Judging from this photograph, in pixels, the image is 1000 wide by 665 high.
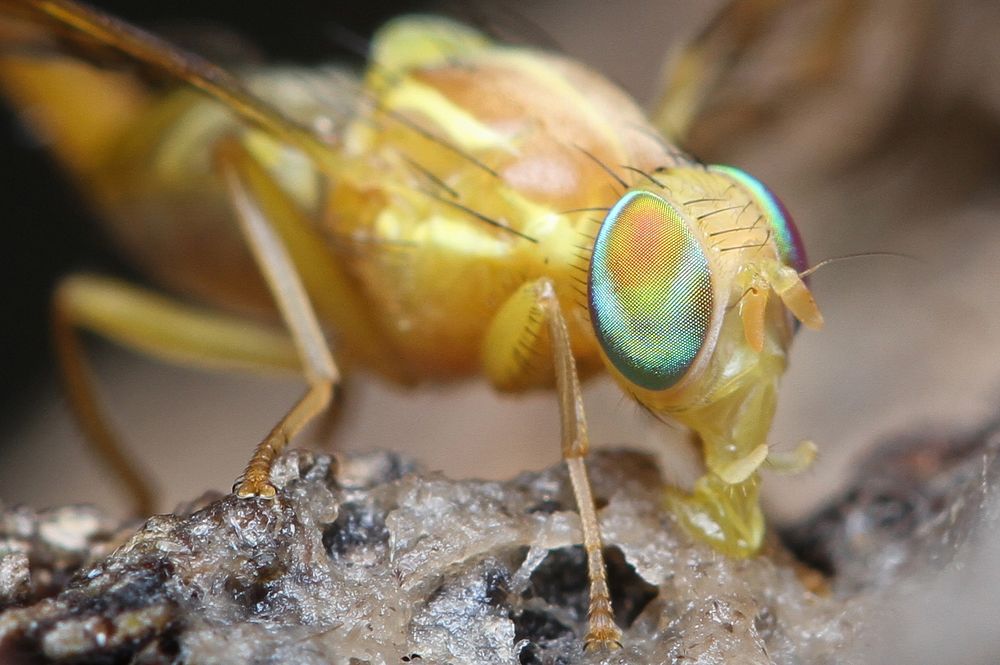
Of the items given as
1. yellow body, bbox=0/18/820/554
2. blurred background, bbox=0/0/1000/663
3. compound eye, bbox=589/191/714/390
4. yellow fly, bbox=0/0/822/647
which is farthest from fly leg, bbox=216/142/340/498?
compound eye, bbox=589/191/714/390

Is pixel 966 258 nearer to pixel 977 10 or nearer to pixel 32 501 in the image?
pixel 977 10

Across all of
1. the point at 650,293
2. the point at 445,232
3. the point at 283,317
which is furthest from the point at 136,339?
the point at 650,293

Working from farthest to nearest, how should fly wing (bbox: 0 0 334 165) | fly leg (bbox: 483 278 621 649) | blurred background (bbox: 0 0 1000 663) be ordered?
blurred background (bbox: 0 0 1000 663), fly wing (bbox: 0 0 334 165), fly leg (bbox: 483 278 621 649)

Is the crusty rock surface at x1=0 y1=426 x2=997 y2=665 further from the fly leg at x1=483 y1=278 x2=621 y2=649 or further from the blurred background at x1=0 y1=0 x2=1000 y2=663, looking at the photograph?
the blurred background at x1=0 y1=0 x2=1000 y2=663

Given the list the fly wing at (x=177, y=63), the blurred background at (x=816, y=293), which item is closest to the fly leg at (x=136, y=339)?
the blurred background at (x=816, y=293)

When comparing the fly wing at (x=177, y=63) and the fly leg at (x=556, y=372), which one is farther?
the fly wing at (x=177, y=63)

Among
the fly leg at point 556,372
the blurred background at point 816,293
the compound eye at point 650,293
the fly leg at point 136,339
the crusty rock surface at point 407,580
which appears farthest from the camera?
the fly leg at point 136,339

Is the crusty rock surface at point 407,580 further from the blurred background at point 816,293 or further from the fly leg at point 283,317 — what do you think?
the blurred background at point 816,293
